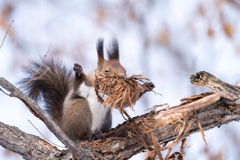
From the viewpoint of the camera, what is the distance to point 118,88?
1213 mm

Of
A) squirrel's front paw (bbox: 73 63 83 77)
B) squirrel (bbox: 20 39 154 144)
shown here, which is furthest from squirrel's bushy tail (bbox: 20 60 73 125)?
squirrel's front paw (bbox: 73 63 83 77)

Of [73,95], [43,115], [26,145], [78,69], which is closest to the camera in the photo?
[43,115]

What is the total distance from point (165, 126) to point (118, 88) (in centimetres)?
36

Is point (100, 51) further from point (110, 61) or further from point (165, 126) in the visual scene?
point (165, 126)

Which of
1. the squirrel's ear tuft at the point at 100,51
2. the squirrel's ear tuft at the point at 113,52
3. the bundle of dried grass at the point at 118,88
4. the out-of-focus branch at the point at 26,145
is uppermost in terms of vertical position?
the squirrel's ear tuft at the point at 113,52

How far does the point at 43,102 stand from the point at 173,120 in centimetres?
91

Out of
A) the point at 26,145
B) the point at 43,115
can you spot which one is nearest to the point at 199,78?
the point at 43,115

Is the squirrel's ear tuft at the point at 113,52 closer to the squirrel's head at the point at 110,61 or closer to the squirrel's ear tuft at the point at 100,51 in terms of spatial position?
the squirrel's head at the point at 110,61

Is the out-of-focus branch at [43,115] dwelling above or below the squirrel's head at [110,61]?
below

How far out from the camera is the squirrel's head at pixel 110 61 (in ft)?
5.61

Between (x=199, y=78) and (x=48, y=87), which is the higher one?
(x=48, y=87)

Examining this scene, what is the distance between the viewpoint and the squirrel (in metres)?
1.50

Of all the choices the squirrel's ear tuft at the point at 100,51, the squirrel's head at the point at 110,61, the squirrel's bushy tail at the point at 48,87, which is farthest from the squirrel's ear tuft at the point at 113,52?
the squirrel's bushy tail at the point at 48,87

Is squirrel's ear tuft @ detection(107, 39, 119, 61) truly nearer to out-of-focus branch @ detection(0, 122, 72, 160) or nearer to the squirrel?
the squirrel
